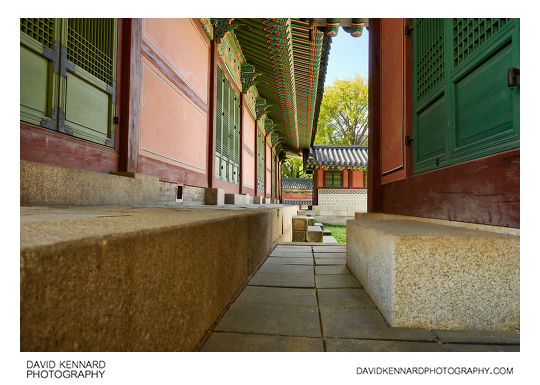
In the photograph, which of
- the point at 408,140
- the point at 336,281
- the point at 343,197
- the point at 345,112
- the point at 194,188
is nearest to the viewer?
the point at 336,281

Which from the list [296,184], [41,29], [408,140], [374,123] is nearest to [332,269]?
[408,140]

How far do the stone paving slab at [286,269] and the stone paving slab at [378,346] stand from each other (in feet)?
3.62

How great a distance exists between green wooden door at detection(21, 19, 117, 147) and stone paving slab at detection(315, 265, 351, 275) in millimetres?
2769

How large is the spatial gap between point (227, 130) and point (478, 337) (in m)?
7.22

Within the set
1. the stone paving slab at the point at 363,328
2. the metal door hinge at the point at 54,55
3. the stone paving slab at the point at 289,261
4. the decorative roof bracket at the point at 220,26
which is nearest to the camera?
the stone paving slab at the point at 363,328

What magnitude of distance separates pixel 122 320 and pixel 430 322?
1356 millimetres

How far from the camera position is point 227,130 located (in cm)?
774

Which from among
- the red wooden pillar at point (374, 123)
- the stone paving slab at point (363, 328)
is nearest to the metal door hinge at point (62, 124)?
the stone paving slab at point (363, 328)

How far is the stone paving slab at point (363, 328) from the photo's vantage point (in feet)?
4.18

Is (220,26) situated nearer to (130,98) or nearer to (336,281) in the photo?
(130,98)

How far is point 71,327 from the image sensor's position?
52 centimetres

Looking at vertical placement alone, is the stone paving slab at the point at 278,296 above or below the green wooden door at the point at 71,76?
below

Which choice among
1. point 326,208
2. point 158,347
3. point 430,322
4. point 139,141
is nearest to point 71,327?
point 158,347
